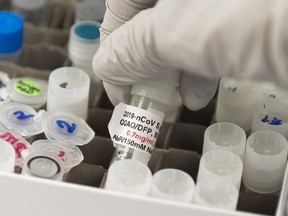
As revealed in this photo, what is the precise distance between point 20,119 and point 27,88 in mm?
89

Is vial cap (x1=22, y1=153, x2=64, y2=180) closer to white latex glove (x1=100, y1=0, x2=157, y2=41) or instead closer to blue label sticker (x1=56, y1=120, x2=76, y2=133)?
blue label sticker (x1=56, y1=120, x2=76, y2=133)

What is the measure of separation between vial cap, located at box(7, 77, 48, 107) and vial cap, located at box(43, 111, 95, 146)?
0.21 feet

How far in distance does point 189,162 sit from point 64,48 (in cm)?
33

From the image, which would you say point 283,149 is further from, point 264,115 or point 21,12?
point 21,12

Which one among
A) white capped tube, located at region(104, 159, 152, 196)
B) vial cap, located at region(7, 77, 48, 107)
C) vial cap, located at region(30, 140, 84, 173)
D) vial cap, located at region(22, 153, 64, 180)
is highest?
white capped tube, located at region(104, 159, 152, 196)

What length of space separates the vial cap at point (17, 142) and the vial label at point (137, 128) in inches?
4.9

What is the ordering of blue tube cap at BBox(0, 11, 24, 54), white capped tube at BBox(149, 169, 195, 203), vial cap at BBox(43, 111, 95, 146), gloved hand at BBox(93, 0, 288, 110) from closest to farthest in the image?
gloved hand at BBox(93, 0, 288, 110) < white capped tube at BBox(149, 169, 195, 203) < vial cap at BBox(43, 111, 95, 146) < blue tube cap at BBox(0, 11, 24, 54)

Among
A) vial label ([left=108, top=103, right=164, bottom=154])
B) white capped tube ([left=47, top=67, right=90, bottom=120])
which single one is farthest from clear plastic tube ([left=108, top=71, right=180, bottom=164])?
white capped tube ([left=47, top=67, right=90, bottom=120])

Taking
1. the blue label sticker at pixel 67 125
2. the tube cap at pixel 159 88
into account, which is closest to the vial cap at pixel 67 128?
the blue label sticker at pixel 67 125

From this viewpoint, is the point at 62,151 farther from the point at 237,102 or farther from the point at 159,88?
the point at 237,102

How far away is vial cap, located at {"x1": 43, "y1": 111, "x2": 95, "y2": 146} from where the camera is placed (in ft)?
3.17

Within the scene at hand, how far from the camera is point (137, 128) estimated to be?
894mm

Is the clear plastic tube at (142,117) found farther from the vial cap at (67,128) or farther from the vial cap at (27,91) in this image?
the vial cap at (27,91)

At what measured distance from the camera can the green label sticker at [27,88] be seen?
106 cm
